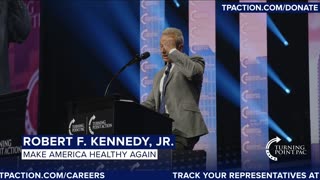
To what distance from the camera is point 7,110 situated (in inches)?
193

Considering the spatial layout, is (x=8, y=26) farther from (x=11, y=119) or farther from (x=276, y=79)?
(x=11, y=119)

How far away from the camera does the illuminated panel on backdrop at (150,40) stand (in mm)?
8258

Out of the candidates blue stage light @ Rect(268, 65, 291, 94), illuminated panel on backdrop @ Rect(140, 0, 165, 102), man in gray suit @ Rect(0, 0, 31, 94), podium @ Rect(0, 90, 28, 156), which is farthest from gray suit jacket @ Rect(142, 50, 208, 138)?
man in gray suit @ Rect(0, 0, 31, 94)

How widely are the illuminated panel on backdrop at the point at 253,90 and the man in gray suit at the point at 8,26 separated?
2.26 meters

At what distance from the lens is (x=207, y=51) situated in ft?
26.7

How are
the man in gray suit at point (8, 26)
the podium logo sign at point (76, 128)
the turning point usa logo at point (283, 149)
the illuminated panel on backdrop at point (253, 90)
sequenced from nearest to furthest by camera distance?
the podium logo sign at point (76, 128)
the turning point usa logo at point (283, 149)
the illuminated panel on backdrop at point (253, 90)
the man in gray suit at point (8, 26)

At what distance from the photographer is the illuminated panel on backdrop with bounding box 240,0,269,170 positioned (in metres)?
7.84

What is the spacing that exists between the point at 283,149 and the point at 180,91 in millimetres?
2435

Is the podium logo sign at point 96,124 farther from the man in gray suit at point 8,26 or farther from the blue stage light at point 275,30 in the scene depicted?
the blue stage light at point 275,30

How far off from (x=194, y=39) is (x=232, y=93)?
2.30ft

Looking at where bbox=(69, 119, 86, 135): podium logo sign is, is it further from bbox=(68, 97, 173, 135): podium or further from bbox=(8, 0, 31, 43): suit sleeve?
bbox=(8, 0, 31, 43): suit sleeve

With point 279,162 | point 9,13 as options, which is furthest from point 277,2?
point 9,13

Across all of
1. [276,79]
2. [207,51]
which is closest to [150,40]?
[207,51]

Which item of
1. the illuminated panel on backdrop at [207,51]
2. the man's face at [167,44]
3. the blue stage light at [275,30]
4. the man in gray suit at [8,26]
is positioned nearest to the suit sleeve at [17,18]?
the man in gray suit at [8,26]
